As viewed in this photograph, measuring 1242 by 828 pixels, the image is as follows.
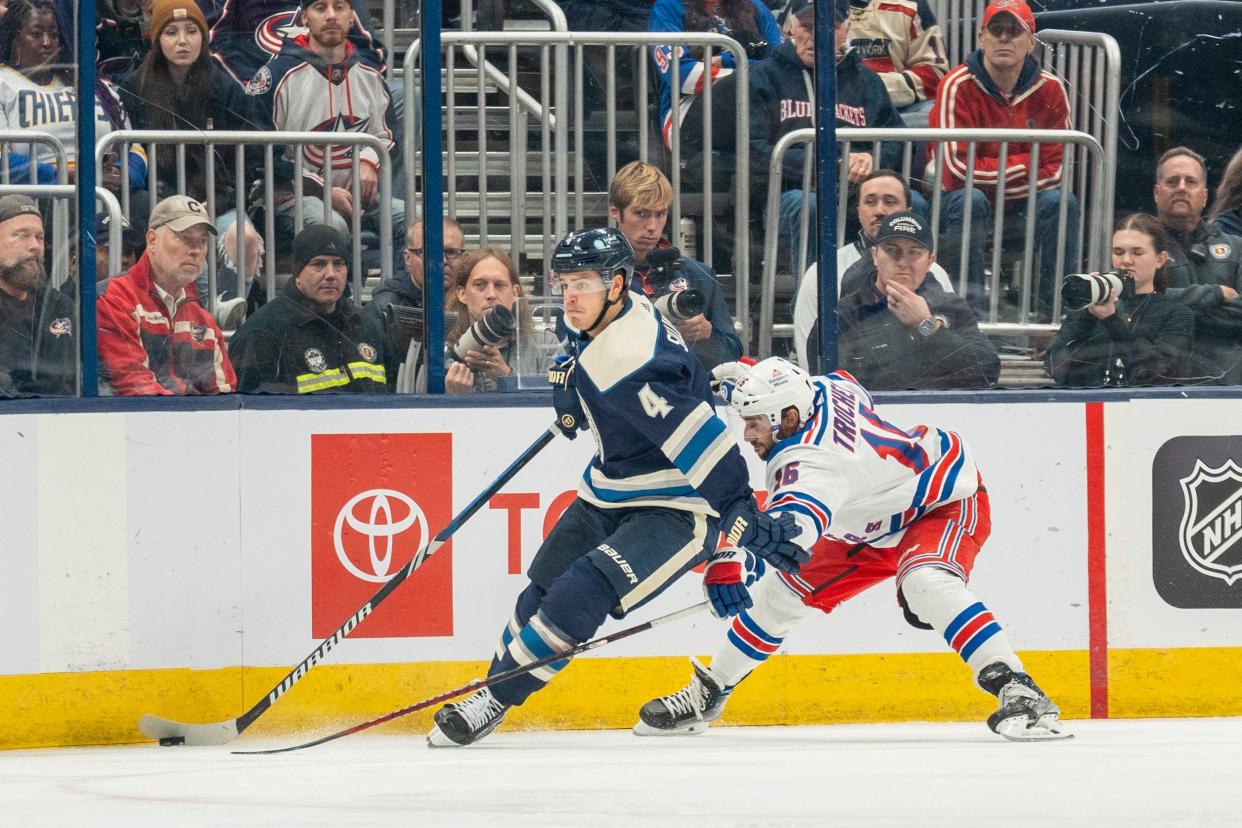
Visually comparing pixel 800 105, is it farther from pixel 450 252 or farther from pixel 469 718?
pixel 469 718

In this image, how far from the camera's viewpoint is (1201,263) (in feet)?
16.8

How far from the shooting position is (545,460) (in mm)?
4895

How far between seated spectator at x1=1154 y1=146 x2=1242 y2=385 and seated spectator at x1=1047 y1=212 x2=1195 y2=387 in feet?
0.12

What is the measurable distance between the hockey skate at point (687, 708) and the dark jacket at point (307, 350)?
1.14 meters

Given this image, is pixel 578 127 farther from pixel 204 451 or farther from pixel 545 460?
pixel 204 451

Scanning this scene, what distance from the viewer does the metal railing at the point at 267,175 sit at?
4.71 metres

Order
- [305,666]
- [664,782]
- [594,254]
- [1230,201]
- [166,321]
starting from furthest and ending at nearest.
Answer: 1. [1230,201]
2. [166,321]
3. [305,666]
4. [594,254]
5. [664,782]

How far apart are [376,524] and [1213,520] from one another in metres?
2.36

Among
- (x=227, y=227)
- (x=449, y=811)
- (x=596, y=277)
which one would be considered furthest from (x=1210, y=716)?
(x=227, y=227)

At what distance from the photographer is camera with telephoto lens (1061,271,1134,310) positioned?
5.05m

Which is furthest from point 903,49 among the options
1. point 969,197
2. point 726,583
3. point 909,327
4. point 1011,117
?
point 726,583

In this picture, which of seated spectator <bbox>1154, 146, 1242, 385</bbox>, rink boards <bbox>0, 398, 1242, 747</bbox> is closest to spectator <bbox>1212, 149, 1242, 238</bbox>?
seated spectator <bbox>1154, 146, 1242, 385</bbox>

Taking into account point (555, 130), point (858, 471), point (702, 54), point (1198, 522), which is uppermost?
point (702, 54)

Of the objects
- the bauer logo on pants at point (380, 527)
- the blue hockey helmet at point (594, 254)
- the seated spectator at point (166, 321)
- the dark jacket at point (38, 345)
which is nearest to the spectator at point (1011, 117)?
the blue hockey helmet at point (594, 254)
